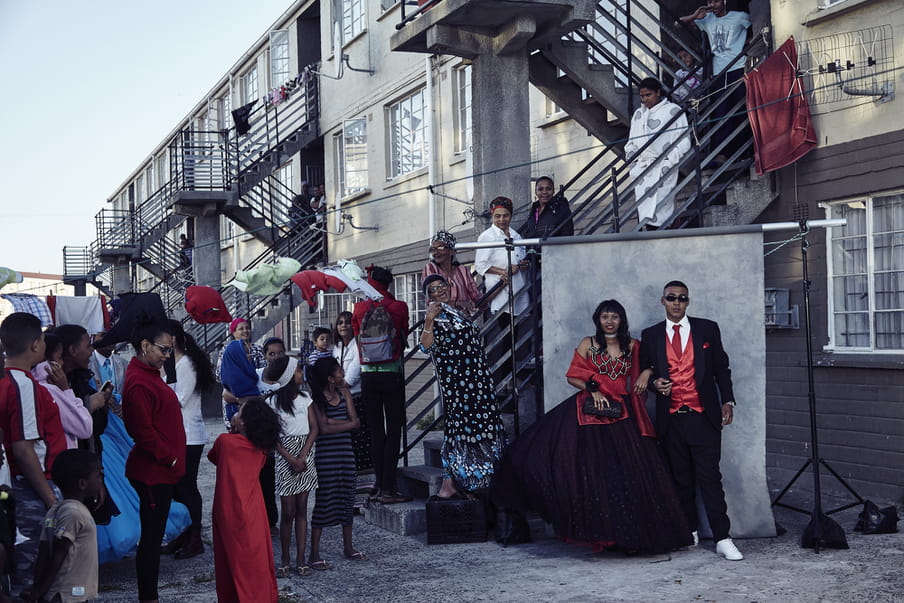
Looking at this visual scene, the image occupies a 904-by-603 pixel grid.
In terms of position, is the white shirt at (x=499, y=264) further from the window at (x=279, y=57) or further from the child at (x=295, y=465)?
the window at (x=279, y=57)

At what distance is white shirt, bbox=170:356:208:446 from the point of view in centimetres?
797

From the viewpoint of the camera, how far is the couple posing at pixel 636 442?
718 cm

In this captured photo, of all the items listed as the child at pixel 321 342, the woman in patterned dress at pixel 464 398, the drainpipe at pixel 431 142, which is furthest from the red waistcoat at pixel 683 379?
the drainpipe at pixel 431 142

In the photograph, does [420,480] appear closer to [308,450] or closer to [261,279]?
[308,450]

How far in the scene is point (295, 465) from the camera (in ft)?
23.2

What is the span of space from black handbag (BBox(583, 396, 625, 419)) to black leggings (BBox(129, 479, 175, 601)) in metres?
3.06

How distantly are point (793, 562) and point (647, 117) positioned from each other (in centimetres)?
507

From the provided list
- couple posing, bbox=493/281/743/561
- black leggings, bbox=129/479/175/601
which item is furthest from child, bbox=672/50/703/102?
black leggings, bbox=129/479/175/601

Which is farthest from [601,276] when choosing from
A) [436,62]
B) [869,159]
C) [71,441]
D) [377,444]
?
[436,62]

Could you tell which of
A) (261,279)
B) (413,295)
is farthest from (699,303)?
(413,295)

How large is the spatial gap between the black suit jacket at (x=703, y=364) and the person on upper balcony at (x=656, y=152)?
2358mm

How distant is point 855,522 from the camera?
814 centimetres

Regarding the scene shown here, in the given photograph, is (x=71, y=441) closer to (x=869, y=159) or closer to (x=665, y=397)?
(x=665, y=397)

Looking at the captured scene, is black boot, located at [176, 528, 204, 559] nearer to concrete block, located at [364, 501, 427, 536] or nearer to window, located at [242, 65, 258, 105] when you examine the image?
concrete block, located at [364, 501, 427, 536]
